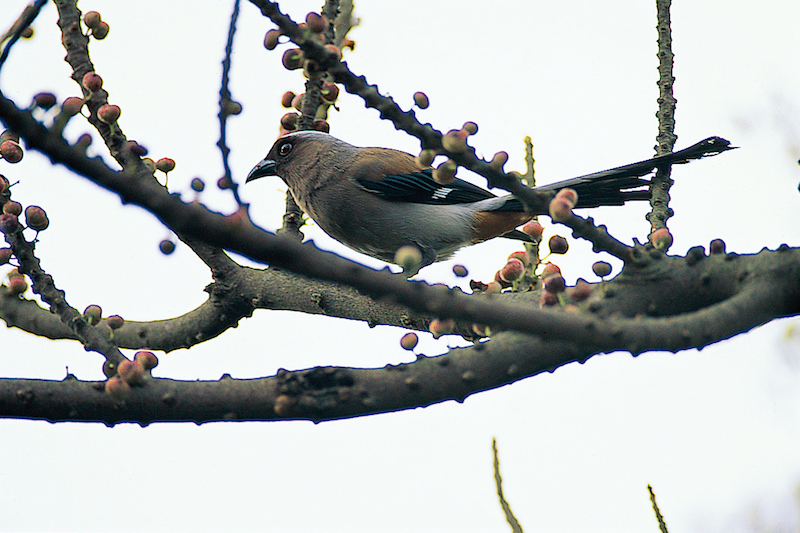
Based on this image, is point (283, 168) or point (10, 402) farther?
point (283, 168)

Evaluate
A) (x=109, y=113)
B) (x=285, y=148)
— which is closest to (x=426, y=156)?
(x=109, y=113)

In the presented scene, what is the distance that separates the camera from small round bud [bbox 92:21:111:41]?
362 centimetres

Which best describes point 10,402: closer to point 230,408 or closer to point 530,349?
point 230,408

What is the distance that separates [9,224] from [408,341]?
1.64m

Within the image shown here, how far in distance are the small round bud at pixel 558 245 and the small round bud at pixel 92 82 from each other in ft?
6.72

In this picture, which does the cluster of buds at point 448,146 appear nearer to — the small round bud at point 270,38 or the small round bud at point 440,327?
the small round bud at point 440,327

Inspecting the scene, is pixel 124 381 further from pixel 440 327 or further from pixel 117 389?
pixel 440 327

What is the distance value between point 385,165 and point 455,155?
3200 millimetres

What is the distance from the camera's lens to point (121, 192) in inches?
48.1

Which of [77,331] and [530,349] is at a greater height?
[77,331]

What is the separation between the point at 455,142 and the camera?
6.45ft

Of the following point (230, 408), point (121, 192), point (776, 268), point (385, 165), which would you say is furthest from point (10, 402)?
point (385, 165)

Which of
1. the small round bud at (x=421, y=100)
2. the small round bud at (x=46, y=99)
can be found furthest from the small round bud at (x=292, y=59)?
the small round bud at (x=46, y=99)

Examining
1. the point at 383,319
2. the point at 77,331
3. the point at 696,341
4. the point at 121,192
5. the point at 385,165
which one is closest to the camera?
the point at 121,192
